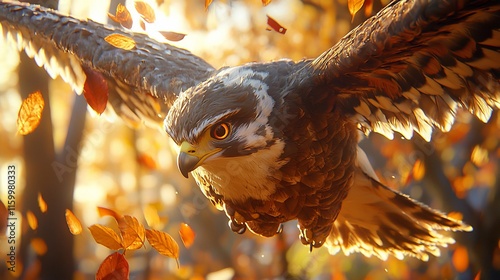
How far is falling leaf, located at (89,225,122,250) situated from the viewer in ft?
6.66

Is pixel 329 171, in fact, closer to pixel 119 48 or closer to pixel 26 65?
pixel 119 48

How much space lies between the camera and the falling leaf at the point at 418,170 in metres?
2.59

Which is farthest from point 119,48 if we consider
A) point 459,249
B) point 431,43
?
point 459,249

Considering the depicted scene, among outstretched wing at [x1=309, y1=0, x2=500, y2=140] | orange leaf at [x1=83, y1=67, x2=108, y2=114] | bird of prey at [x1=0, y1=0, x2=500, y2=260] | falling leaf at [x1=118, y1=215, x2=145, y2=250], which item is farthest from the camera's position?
orange leaf at [x1=83, y1=67, x2=108, y2=114]

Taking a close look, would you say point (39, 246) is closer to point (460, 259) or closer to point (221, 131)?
point (221, 131)

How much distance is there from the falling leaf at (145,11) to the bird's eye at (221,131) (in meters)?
0.72

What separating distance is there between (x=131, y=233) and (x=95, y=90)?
64 centimetres

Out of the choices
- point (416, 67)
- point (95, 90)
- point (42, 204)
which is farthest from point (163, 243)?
point (416, 67)

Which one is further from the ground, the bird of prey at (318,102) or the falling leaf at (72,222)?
the bird of prey at (318,102)

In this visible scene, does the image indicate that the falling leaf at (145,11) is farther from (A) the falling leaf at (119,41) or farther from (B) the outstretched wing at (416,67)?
(B) the outstretched wing at (416,67)

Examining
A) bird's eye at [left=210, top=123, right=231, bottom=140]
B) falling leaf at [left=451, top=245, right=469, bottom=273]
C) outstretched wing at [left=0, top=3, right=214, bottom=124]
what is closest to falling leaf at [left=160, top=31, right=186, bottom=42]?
outstretched wing at [left=0, top=3, right=214, bottom=124]

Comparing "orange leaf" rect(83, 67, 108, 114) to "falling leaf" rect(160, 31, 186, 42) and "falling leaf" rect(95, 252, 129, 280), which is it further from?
"falling leaf" rect(95, 252, 129, 280)

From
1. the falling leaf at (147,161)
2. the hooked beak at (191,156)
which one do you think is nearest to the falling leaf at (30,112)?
the hooked beak at (191,156)

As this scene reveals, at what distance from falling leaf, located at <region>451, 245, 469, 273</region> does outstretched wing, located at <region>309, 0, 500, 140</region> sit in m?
1.23
